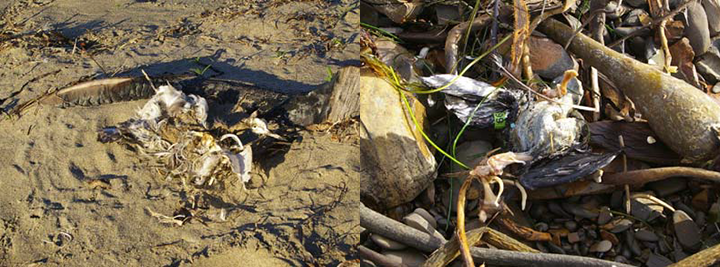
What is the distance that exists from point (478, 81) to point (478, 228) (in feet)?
2.11

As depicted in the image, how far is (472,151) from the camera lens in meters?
2.33

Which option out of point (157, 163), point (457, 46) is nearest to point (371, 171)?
point (457, 46)

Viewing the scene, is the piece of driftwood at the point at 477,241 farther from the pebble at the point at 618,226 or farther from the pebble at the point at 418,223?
the pebble at the point at 618,226

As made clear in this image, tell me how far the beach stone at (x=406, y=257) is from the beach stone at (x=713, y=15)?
1.80 metres

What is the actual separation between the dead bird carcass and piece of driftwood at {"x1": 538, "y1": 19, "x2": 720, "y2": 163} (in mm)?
1494

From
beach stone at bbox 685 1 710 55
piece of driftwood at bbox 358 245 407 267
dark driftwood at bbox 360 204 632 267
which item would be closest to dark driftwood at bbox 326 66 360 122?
dark driftwood at bbox 360 204 632 267

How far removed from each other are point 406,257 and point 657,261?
34.0 inches

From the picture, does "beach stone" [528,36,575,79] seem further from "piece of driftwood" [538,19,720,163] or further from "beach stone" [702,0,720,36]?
"beach stone" [702,0,720,36]

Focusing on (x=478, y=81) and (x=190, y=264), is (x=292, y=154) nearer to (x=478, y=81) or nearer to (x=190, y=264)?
(x=190, y=264)

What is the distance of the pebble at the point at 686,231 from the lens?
2.04 m

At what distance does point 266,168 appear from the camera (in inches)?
104

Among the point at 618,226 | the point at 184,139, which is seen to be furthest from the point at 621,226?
the point at 184,139

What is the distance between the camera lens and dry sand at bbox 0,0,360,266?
2330 mm

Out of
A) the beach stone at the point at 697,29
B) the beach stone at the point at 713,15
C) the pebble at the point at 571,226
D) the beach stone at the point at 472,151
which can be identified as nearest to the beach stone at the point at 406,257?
the beach stone at the point at 472,151
